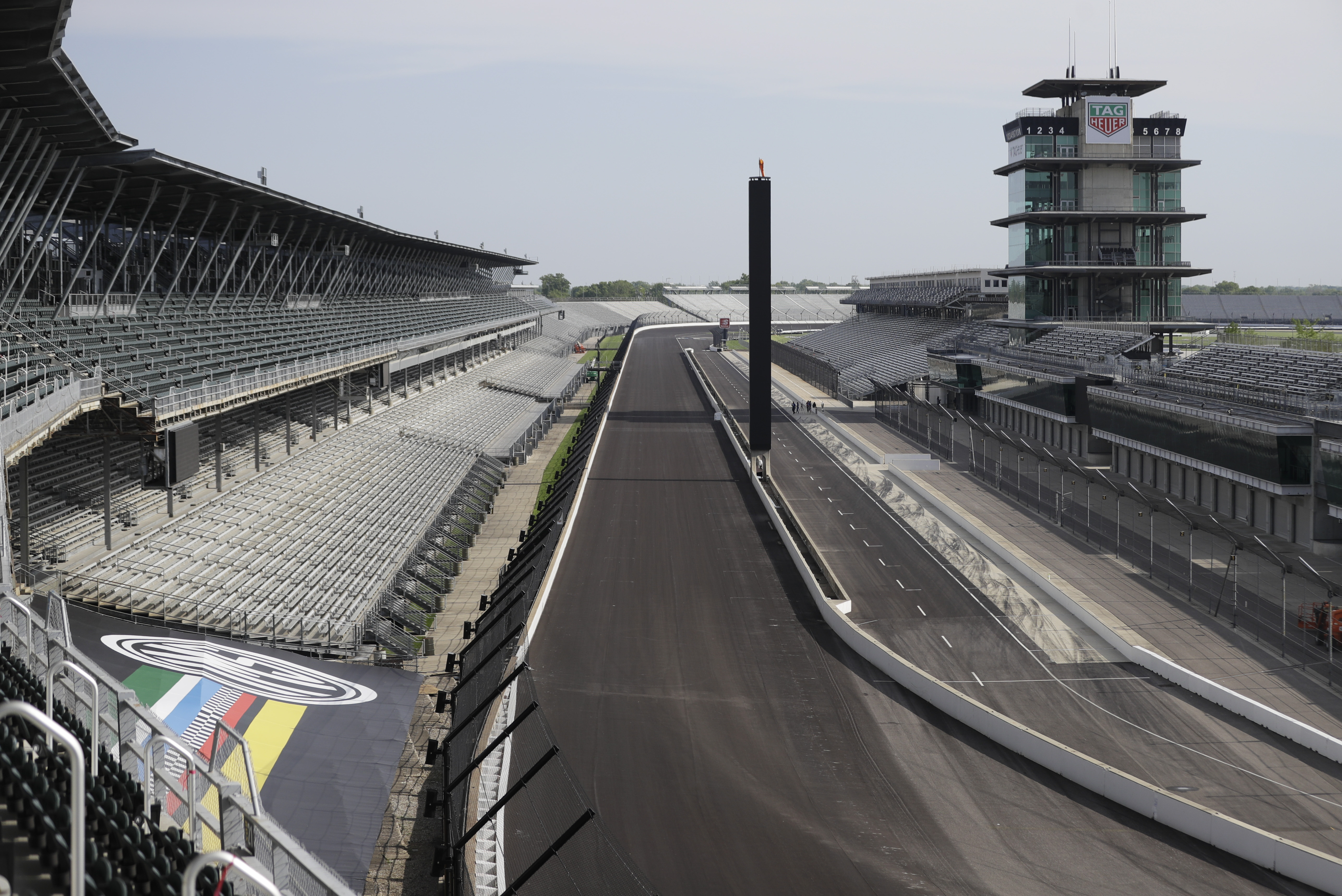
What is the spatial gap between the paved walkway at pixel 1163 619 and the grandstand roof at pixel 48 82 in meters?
23.9

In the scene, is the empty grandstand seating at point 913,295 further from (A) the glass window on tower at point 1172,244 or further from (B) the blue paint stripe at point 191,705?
(B) the blue paint stripe at point 191,705

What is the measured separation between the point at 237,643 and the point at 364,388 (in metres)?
30.6

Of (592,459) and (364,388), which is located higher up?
(364,388)

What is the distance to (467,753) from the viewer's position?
52.5 feet

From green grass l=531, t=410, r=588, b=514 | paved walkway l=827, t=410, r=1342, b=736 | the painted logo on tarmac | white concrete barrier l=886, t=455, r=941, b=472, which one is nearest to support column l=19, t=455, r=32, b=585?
the painted logo on tarmac

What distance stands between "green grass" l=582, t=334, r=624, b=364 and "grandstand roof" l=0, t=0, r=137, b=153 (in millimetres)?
82069

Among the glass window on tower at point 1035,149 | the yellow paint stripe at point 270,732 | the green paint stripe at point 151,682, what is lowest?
the yellow paint stripe at point 270,732

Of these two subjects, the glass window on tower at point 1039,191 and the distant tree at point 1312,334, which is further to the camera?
the glass window on tower at point 1039,191

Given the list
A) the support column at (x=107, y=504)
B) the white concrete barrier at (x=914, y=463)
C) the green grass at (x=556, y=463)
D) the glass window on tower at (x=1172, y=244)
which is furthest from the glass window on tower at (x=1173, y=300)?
the support column at (x=107, y=504)

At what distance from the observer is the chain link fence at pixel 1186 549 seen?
23375 millimetres

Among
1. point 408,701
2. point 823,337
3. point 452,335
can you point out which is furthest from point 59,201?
point 823,337

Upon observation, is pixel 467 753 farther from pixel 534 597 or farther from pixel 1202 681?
pixel 1202 681

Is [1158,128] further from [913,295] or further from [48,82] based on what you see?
[48,82]

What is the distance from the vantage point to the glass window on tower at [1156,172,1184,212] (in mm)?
61219
